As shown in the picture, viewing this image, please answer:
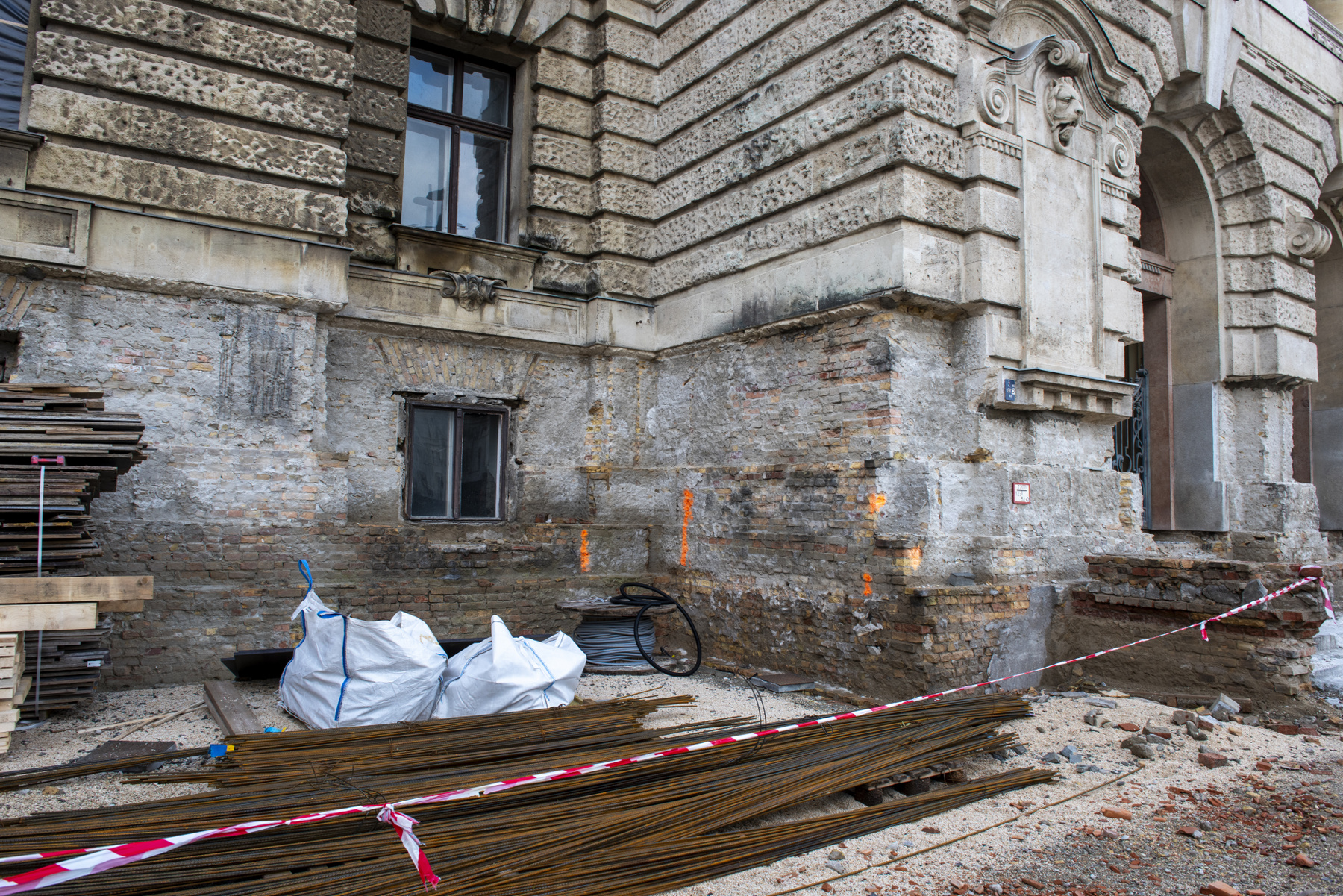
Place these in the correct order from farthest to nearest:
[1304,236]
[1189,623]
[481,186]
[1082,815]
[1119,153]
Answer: [1304,236] < [481,186] < [1119,153] < [1189,623] < [1082,815]

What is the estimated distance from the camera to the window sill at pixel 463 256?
7.90m

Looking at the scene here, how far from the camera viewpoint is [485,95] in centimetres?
890

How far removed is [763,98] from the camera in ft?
25.2

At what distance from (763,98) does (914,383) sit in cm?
311

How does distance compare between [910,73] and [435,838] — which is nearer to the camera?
[435,838]

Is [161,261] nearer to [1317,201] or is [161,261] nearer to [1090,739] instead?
[1090,739]

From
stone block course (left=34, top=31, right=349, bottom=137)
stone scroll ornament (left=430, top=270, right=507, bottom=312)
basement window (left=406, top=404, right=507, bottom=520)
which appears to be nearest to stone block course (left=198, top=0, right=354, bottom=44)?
stone block course (left=34, top=31, right=349, bottom=137)

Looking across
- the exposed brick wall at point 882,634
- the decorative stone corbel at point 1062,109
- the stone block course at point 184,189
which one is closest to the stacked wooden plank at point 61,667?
the stone block course at point 184,189

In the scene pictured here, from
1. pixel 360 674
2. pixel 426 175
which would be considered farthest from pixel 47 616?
pixel 426 175

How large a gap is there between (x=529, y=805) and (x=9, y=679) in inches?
119

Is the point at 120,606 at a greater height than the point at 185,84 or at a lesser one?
lesser

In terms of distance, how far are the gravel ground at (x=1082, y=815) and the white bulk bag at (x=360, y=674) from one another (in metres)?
0.41

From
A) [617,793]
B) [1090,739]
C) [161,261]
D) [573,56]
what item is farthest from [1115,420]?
[161,261]

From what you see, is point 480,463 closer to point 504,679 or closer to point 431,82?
point 504,679
